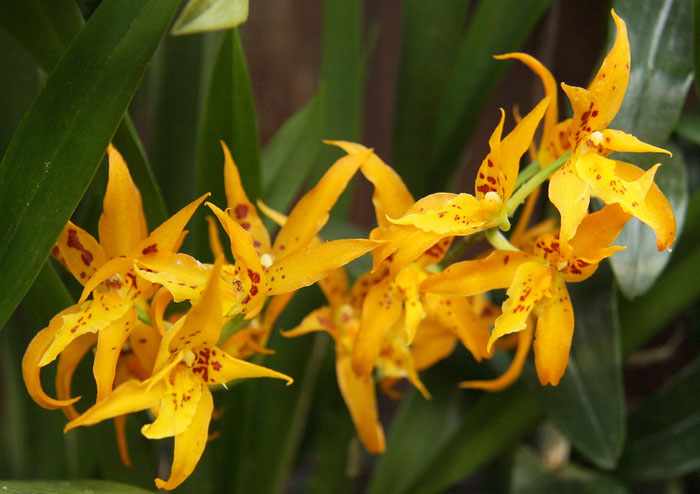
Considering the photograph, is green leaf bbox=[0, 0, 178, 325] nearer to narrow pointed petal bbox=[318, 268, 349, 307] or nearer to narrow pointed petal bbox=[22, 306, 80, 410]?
narrow pointed petal bbox=[22, 306, 80, 410]

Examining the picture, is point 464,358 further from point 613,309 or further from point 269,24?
point 269,24

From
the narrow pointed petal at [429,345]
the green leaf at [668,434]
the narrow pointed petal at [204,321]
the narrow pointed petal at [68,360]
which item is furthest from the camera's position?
the green leaf at [668,434]

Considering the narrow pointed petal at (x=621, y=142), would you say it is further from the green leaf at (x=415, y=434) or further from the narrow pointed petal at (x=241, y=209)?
the green leaf at (x=415, y=434)

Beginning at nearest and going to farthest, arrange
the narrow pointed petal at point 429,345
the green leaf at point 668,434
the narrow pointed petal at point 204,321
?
1. the narrow pointed petal at point 204,321
2. the narrow pointed petal at point 429,345
3. the green leaf at point 668,434

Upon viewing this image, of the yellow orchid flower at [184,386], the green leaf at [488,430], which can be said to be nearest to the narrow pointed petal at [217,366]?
the yellow orchid flower at [184,386]

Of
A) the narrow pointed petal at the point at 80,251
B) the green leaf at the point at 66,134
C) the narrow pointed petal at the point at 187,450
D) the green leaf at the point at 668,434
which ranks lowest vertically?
the green leaf at the point at 668,434

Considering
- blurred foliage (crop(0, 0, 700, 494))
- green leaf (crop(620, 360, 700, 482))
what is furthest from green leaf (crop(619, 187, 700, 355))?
green leaf (crop(620, 360, 700, 482))
